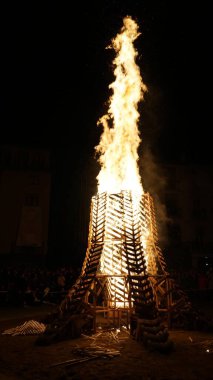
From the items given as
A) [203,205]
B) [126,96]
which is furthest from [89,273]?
[203,205]

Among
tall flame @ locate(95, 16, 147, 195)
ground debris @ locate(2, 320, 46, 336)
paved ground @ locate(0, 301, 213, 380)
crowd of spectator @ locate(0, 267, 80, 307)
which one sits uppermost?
tall flame @ locate(95, 16, 147, 195)

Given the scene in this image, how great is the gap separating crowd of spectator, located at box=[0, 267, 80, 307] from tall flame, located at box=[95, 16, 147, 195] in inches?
304

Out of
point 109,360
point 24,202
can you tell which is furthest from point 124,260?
point 24,202

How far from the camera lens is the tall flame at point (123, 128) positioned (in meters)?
12.7

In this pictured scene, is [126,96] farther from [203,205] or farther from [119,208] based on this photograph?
[203,205]

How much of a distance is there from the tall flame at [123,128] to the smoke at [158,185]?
84.0 feet

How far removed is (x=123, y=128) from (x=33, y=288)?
34.1 feet

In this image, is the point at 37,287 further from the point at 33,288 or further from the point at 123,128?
the point at 123,128

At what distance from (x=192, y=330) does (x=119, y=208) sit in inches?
181

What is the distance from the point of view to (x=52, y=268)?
113 feet

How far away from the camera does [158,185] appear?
131 ft

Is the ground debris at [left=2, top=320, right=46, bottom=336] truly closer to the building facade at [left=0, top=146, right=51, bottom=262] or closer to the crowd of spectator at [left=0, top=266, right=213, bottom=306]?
the crowd of spectator at [left=0, top=266, right=213, bottom=306]

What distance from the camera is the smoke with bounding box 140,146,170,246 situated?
128 feet

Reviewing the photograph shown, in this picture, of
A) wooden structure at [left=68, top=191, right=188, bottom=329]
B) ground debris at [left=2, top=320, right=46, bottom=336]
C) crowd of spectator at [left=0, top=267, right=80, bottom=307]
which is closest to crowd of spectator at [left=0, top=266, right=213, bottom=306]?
crowd of spectator at [left=0, top=267, right=80, bottom=307]
